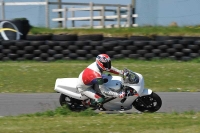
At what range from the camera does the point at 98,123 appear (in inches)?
324

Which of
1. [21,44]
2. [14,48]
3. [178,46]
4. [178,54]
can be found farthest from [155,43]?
[14,48]

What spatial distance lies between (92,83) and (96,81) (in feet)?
0.56

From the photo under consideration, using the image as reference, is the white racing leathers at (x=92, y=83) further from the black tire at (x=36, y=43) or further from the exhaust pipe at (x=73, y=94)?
the black tire at (x=36, y=43)

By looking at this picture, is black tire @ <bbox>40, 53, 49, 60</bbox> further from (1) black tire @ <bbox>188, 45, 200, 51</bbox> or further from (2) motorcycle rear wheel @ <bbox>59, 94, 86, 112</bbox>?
(2) motorcycle rear wheel @ <bbox>59, 94, 86, 112</bbox>

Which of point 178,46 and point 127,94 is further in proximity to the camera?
point 178,46

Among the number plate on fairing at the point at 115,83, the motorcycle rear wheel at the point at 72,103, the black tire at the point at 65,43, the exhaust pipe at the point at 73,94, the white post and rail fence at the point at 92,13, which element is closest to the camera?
Result: the number plate on fairing at the point at 115,83

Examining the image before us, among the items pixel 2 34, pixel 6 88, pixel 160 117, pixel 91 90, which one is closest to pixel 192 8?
pixel 2 34

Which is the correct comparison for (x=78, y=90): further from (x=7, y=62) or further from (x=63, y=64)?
(x=7, y=62)

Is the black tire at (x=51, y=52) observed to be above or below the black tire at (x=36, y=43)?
below

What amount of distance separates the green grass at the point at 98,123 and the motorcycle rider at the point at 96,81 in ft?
2.61

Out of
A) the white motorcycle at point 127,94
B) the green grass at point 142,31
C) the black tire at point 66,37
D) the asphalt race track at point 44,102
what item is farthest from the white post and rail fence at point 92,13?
the white motorcycle at point 127,94

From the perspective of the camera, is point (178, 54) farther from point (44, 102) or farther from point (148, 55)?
point (44, 102)

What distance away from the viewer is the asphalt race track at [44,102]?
1065 centimetres

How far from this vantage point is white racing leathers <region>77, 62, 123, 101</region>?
10.0 metres
